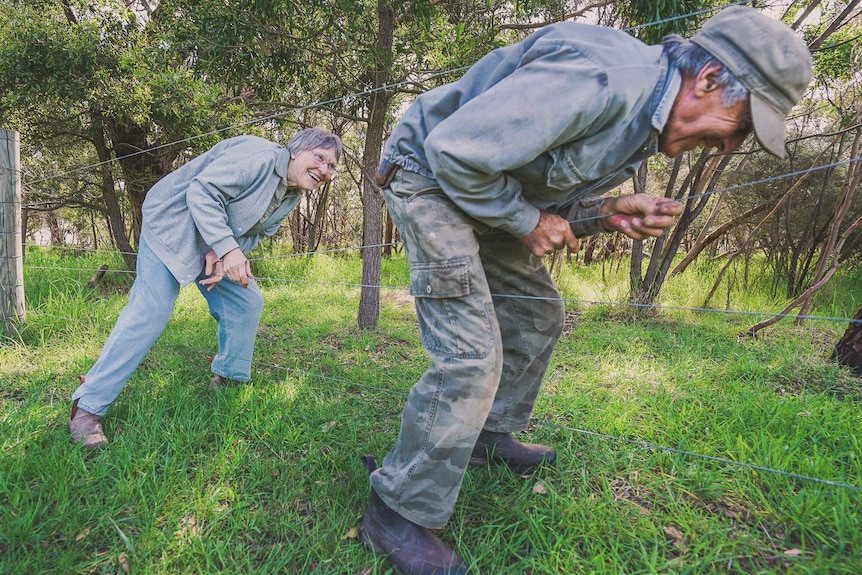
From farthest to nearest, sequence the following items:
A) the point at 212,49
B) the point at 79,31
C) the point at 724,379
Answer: the point at 79,31 < the point at 212,49 < the point at 724,379

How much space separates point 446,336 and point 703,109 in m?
0.96

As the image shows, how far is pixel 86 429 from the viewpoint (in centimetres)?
217

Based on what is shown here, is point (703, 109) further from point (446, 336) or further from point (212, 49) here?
point (212, 49)

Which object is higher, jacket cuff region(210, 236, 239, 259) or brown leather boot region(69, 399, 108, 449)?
jacket cuff region(210, 236, 239, 259)

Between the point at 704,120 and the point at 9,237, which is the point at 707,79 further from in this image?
the point at 9,237

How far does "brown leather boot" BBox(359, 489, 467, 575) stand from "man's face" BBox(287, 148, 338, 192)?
1.57m

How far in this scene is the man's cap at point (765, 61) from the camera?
1213mm

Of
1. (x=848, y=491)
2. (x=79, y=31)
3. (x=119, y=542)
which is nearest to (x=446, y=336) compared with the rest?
(x=119, y=542)

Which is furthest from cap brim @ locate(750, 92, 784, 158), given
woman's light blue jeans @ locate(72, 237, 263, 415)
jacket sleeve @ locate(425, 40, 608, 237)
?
woman's light blue jeans @ locate(72, 237, 263, 415)

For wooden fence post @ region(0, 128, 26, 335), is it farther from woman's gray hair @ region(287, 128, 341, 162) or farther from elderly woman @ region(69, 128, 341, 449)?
woman's gray hair @ region(287, 128, 341, 162)

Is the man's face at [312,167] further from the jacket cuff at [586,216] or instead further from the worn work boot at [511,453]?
the worn work boot at [511,453]

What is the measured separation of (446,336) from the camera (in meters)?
1.54

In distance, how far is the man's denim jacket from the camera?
1259 millimetres

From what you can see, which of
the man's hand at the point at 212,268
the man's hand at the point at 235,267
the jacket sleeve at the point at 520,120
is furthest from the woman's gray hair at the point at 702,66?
the man's hand at the point at 212,268
